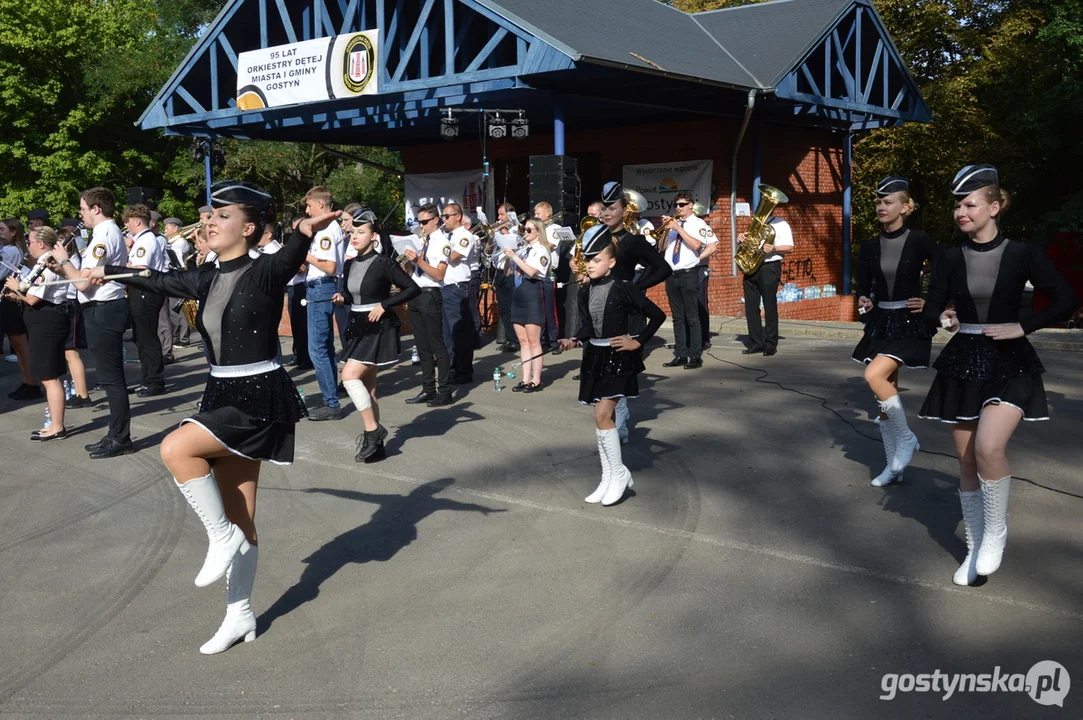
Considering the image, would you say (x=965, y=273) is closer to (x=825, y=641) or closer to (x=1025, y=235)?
(x=825, y=641)

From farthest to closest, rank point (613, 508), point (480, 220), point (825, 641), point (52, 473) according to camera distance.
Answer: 1. point (480, 220)
2. point (52, 473)
3. point (613, 508)
4. point (825, 641)

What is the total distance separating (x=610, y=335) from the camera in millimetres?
6711

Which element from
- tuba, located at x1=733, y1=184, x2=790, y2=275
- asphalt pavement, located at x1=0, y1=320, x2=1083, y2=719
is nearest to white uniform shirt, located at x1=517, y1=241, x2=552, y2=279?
asphalt pavement, located at x1=0, y1=320, x2=1083, y2=719

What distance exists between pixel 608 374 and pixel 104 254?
172 inches

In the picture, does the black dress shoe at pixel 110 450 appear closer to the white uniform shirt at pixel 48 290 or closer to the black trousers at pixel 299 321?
the white uniform shirt at pixel 48 290

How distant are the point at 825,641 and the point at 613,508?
92.3 inches

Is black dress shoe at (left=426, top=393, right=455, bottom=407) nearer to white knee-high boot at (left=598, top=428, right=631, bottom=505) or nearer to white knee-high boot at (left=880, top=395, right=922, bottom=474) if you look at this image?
white knee-high boot at (left=598, top=428, right=631, bottom=505)

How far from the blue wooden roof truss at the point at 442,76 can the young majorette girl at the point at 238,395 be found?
10.2 metres

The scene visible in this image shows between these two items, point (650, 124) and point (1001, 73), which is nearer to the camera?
point (650, 124)

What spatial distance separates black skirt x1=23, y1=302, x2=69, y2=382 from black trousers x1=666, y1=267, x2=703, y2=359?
21.6 feet

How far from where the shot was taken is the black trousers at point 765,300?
13016 mm

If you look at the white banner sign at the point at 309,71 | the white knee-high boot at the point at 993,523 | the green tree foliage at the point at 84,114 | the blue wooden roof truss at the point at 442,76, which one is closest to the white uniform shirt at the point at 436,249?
the blue wooden roof truss at the point at 442,76

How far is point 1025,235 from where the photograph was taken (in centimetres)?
2184

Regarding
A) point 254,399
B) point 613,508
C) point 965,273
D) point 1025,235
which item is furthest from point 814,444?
point 1025,235
